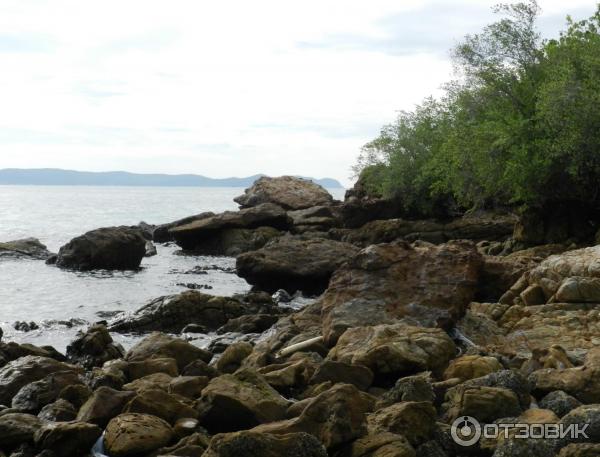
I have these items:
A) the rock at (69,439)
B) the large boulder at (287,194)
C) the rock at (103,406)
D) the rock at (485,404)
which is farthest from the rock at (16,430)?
the large boulder at (287,194)

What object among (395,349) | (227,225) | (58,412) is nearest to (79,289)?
(227,225)

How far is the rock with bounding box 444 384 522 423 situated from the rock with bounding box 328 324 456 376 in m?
2.30

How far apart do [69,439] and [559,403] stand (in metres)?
6.90

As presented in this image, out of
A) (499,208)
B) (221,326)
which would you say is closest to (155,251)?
(499,208)

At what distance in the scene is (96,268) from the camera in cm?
4503

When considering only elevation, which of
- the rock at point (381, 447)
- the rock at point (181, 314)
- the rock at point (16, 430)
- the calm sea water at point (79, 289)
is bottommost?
the calm sea water at point (79, 289)

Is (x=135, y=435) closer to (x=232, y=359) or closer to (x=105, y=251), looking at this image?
(x=232, y=359)

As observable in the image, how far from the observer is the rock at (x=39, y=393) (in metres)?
13.3

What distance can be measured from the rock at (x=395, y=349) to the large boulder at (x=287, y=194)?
51.4 m

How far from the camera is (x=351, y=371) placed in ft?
42.1

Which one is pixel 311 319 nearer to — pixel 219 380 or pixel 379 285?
pixel 379 285

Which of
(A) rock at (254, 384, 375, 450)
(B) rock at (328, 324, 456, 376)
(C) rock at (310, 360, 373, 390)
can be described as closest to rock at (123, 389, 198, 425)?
(A) rock at (254, 384, 375, 450)

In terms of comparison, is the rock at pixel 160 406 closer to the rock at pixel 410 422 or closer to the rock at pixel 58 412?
the rock at pixel 58 412

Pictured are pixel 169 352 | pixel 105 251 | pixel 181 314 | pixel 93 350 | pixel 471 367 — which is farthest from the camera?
pixel 105 251
